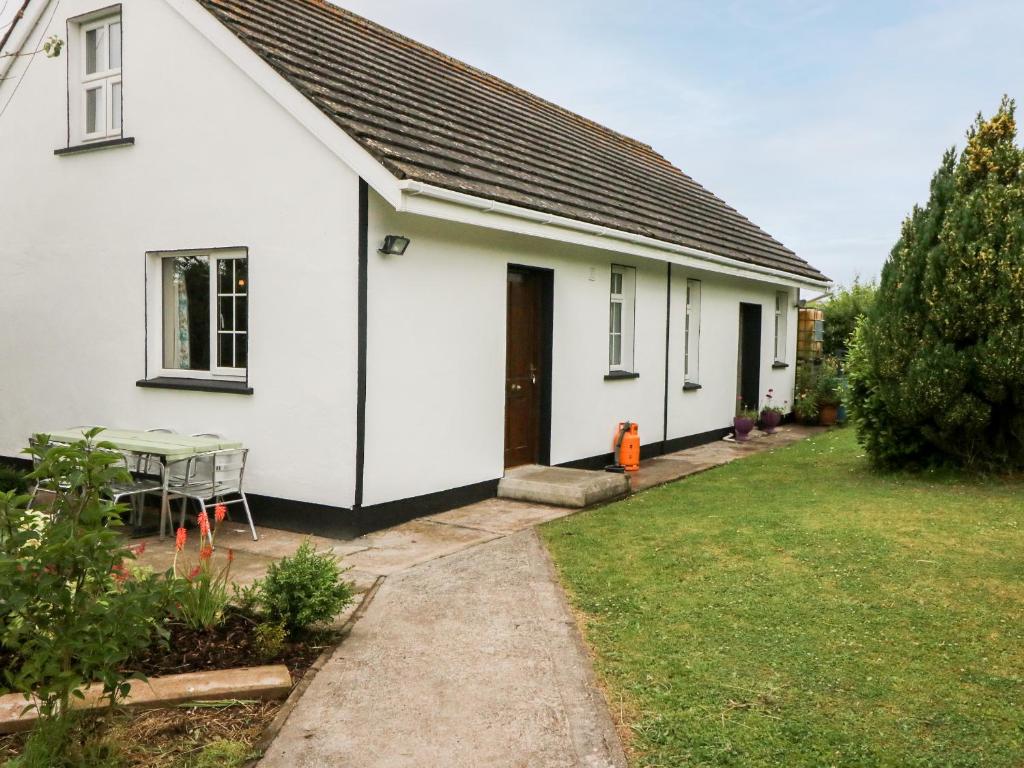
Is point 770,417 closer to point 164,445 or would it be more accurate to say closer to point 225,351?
point 225,351

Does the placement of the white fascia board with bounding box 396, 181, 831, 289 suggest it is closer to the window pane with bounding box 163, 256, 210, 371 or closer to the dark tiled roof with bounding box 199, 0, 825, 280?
the dark tiled roof with bounding box 199, 0, 825, 280

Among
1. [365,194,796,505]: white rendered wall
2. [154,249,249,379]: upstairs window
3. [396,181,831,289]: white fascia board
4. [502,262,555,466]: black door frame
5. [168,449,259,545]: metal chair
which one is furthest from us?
[502,262,555,466]: black door frame

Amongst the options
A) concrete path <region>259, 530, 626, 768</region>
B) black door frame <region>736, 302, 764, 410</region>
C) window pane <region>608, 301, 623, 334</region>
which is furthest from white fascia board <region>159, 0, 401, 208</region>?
black door frame <region>736, 302, 764, 410</region>

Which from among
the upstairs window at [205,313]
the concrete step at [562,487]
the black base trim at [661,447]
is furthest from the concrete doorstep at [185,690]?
the black base trim at [661,447]

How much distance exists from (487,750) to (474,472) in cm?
566

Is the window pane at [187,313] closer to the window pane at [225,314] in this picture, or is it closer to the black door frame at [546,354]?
the window pane at [225,314]

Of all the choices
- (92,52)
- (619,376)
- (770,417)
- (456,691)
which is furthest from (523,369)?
(770,417)

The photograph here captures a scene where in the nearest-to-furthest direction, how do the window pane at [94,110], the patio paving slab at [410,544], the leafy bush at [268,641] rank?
1. the leafy bush at [268,641]
2. the patio paving slab at [410,544]
3. the window pane at [94,110]

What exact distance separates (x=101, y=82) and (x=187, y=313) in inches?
114

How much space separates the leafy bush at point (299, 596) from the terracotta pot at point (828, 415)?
15199 mm

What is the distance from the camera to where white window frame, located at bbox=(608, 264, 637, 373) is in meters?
12.1

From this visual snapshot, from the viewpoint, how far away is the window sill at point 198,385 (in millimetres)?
8523

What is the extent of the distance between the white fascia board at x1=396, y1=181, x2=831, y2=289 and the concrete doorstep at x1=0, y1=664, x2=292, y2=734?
4.25 meters

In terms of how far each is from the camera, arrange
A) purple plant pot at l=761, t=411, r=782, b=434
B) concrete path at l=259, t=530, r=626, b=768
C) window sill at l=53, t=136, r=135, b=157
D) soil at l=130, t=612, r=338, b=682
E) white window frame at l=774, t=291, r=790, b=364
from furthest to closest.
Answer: white window frame at l=774, t=291, r=790, b=364 → purple plant pot at l=761, t=411, r=782, b=434 → window sill at l=53, t=136, r=135, b=157 → soil at l=130, t=612, r=338, b=682 → concrete path at l=259, t=530, r=626, b=768
